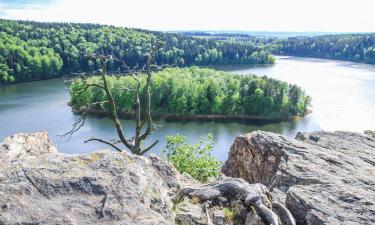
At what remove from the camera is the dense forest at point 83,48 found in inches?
4345

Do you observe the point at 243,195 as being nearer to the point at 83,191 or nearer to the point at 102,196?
the point at 102,196

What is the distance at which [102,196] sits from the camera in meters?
7.03

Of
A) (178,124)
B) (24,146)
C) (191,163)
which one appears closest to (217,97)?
(178,124)

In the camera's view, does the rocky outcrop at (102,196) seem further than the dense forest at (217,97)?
No

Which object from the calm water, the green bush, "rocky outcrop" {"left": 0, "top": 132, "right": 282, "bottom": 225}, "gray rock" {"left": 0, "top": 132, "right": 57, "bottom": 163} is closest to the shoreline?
the calm water

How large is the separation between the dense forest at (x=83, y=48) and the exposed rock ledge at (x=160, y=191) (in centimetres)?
8752

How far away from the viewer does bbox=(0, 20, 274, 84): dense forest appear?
11038 centimetres

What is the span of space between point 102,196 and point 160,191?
128 centimetres

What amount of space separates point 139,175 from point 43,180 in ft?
5.50

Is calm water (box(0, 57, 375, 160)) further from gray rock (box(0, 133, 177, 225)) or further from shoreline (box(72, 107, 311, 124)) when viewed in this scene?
gray rock (box(0, 133, 177, 225))

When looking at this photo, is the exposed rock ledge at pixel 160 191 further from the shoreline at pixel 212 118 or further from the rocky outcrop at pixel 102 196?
the shoreline at pixel 212 118

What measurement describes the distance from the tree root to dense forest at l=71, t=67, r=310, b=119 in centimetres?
6045

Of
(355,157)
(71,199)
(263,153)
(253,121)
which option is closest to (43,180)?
(71,199)

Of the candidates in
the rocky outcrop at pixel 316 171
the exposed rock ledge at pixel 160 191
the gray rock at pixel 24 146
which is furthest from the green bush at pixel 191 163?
the gray rock at pixel 24 146
